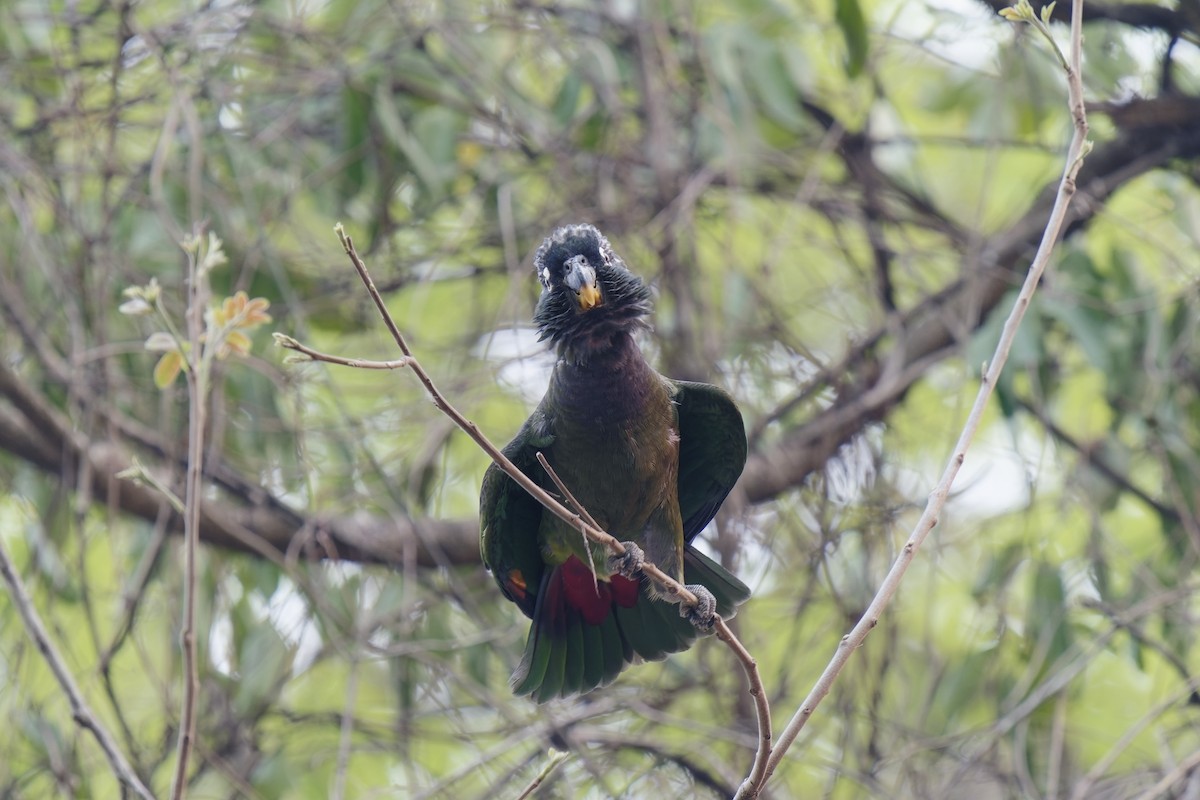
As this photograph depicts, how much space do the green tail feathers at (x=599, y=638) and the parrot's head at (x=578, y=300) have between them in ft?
2.37

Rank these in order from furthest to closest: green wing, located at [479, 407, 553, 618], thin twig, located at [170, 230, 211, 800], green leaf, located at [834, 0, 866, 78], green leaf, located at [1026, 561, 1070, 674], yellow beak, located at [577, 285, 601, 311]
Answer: green leaf, located at [834, 0, 866, 78]
green leaf, located at [1026, 561, 1070, 674]
green wing, located at [479, 407, 553, 618]
yellow beak, located at [577, 285, 601, 311]
thin twig, located at [170, 230, 211, 800]

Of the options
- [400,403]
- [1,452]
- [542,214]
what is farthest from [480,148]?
[1,452]

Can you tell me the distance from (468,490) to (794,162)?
2006mm

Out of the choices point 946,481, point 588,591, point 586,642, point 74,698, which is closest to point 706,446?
point 588,591

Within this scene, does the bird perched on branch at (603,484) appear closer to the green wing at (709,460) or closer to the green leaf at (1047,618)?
the green wing at (709,460)

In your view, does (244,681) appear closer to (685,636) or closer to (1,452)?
(1,452)

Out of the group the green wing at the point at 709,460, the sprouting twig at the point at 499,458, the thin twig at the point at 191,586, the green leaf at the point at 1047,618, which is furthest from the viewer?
the green leaf at the point at 1047,618

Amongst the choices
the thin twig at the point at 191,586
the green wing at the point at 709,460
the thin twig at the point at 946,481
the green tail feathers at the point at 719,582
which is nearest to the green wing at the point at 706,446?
the green wing at the point at 709,460

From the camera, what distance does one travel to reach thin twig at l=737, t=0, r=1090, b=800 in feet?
6.66

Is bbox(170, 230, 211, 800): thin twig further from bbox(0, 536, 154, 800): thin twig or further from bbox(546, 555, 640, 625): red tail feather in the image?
bbox(546, 555, 640, 625): red tail feather

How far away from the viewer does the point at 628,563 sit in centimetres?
301

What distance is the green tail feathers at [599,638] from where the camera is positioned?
3.28 meters

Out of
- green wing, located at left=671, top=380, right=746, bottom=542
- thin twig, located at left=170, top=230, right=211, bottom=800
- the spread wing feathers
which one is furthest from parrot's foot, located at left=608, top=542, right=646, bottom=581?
thin twig, located at left=170, top=230, right=211, bottom=800

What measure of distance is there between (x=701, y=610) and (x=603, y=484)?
400mm
